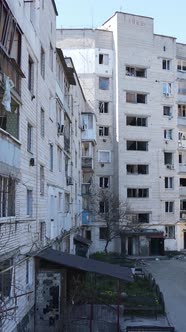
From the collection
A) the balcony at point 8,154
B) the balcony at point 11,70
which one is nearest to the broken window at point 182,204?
the balcony at point 11,70

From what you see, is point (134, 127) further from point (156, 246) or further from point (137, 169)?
point (156, 246)

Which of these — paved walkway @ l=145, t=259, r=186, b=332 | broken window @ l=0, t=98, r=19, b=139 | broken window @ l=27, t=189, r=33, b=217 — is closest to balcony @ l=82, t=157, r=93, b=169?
paved walkway @ l=145, t=259, r=186, b=332

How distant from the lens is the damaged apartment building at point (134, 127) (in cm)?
4912

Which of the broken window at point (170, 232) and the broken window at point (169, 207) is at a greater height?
the broken window at point (169, 207)

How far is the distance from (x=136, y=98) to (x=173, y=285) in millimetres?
24392

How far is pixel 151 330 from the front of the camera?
53.3ft

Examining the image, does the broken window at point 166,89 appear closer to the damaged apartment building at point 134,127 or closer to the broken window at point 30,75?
the damaged apartment building at point 134,127

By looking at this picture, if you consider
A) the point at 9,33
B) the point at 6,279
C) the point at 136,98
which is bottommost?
the point at 6,279

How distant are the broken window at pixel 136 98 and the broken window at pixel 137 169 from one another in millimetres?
6611

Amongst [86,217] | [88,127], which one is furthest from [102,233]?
[88,127]

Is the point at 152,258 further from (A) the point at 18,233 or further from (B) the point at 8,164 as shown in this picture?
(B) the point at 8,164

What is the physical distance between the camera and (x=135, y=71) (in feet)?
167

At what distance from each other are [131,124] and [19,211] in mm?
35617

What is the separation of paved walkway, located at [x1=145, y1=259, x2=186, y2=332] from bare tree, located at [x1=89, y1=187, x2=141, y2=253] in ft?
15.0
